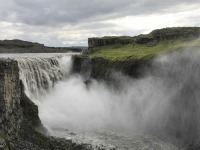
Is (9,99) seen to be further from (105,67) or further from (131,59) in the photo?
(105,67)

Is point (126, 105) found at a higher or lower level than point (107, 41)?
lower

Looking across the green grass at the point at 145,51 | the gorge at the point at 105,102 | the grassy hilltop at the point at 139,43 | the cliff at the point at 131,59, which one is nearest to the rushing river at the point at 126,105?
A: the gorge at the point at 105,102

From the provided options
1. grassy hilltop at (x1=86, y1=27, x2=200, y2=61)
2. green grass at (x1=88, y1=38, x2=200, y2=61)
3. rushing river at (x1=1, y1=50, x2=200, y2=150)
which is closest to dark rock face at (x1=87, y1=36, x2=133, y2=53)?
grassy hilltop at (x1=86, y1=27, x2=200, y2=61)

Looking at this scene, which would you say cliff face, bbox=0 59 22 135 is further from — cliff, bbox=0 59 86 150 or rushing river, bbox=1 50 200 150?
rushing river, bbox=1 50 200 150

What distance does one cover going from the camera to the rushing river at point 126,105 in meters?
50.1

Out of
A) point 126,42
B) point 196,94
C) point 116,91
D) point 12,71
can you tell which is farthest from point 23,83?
point 126,42

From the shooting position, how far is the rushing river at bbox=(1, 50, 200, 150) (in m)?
50.1

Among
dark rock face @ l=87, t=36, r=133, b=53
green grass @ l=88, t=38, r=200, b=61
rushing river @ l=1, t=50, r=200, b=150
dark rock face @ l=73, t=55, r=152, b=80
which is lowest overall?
rushing river @ l=1, t=50, r=200, b=150

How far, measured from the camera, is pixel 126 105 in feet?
212

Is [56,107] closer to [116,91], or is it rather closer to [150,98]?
[116,91]

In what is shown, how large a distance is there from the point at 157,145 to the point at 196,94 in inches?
342

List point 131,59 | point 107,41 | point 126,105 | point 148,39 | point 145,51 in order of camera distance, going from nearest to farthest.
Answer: point 126,105
point 131,59
point 145,51
point 148,39
point 107,41

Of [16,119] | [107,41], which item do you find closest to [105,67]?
[16,119]

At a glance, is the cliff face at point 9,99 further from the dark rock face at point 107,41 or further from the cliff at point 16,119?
the dark rock face at point 107,41
